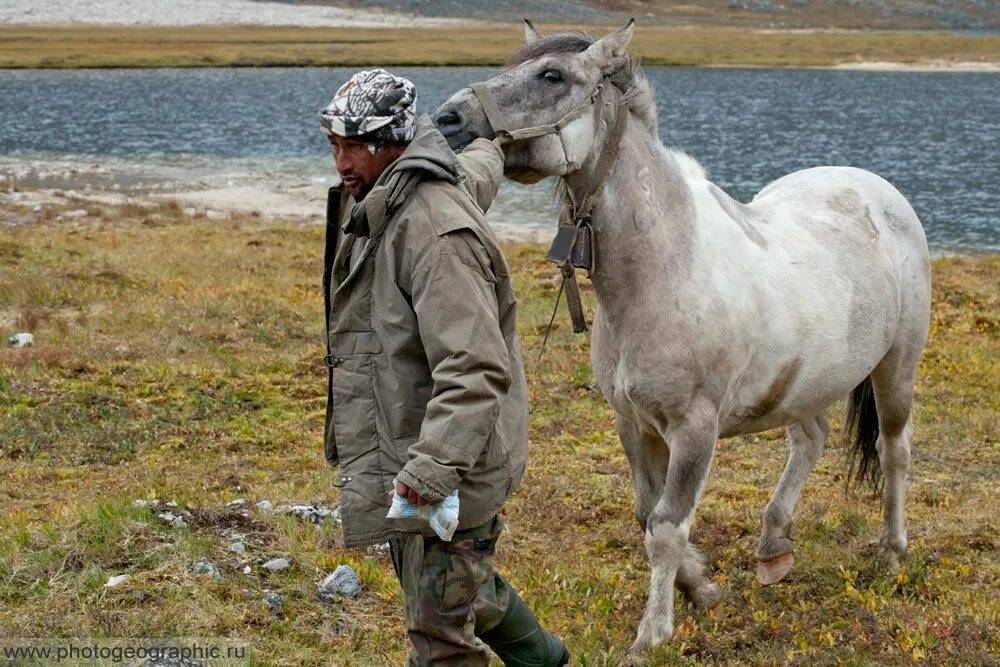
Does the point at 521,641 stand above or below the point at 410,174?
below

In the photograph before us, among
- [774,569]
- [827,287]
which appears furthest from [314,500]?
[827,287]

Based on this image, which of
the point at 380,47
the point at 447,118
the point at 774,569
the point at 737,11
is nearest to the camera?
the point at 447,118

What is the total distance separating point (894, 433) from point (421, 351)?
14.2 ft

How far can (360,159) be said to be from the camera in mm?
4297

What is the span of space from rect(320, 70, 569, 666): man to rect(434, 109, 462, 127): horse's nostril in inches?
22.5

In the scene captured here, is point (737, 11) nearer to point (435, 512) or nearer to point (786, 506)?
point (786, 506)

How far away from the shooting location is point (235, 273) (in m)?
16.6

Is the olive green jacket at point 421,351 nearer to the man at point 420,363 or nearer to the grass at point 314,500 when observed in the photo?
the man at point 420,363

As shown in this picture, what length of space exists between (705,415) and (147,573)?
304cm

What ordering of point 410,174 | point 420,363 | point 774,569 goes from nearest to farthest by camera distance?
point 410,174 → point 420,363 → point 774,569

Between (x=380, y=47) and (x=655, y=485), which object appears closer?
(x=655, y=485)

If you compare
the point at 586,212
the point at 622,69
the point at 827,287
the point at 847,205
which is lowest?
the point at 827,287

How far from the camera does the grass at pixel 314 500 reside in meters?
5.75

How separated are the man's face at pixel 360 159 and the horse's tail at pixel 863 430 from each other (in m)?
4.35
